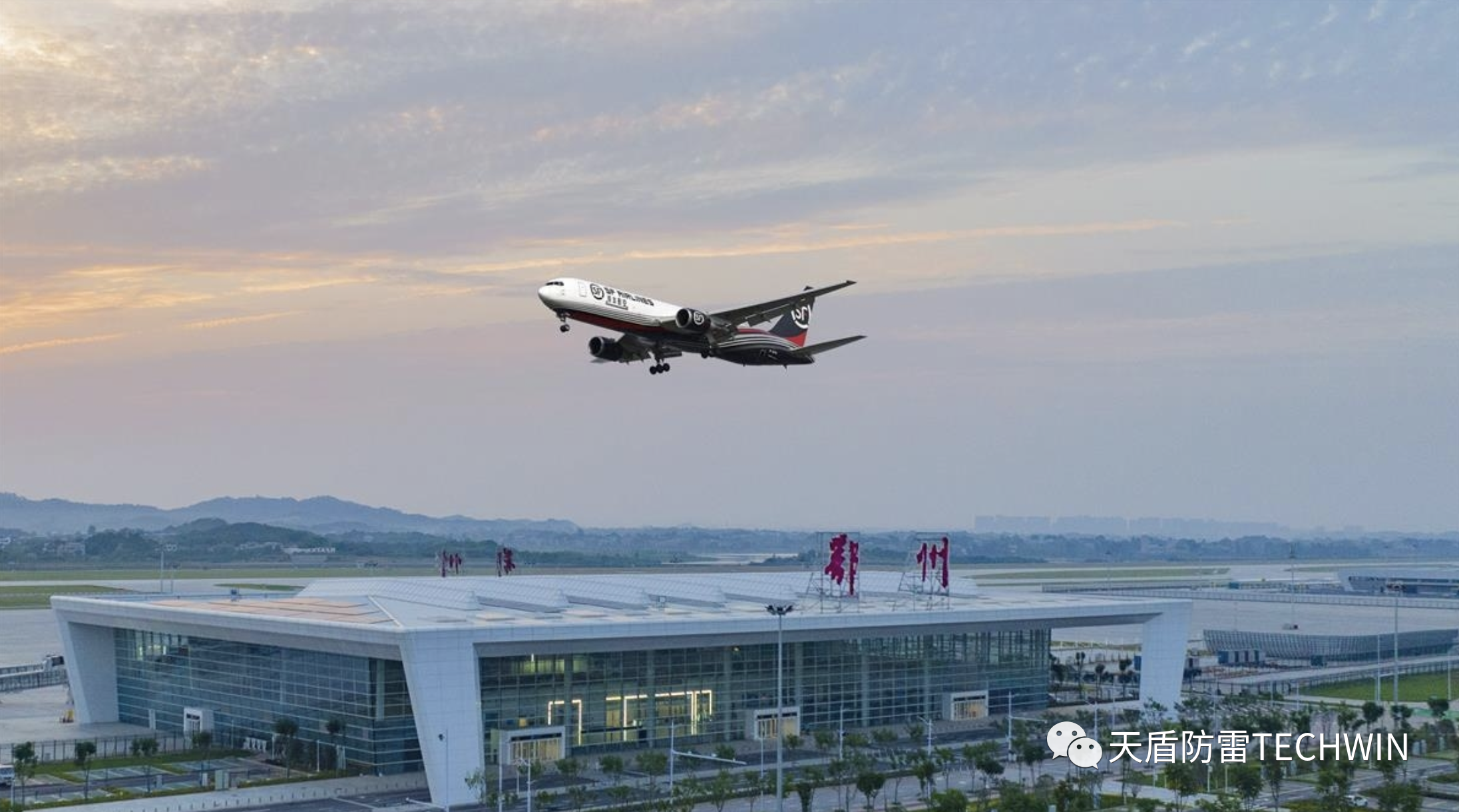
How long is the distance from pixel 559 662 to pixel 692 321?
26001mm

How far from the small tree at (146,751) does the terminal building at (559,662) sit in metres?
5.98

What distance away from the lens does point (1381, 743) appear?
8931cm

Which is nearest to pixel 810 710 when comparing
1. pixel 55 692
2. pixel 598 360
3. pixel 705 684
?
pixel 705 684

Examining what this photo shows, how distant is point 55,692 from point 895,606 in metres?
65.6

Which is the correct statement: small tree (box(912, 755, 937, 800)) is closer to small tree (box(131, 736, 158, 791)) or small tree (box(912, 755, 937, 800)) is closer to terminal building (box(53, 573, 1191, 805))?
terminal building (box(53, 573, 1191, 805))

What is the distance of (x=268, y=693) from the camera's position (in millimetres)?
92000

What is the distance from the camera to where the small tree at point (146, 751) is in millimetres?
85938

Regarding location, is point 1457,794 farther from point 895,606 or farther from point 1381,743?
point 895,606

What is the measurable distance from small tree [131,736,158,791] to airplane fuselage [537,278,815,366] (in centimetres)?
3614

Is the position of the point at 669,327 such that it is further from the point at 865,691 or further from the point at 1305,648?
the point at 1305,648

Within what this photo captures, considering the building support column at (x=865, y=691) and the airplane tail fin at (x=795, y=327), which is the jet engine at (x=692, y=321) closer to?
the airplane tail fin at (x=795, y=327)

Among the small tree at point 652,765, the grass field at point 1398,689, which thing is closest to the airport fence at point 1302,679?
the grass field at point 1398,689

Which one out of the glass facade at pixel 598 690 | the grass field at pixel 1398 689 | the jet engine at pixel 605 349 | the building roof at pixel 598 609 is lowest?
the grass field at pixel 1398 689

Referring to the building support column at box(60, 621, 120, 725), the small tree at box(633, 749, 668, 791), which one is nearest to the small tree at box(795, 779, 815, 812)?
the small tree at box(633, 749, 668, 791)
